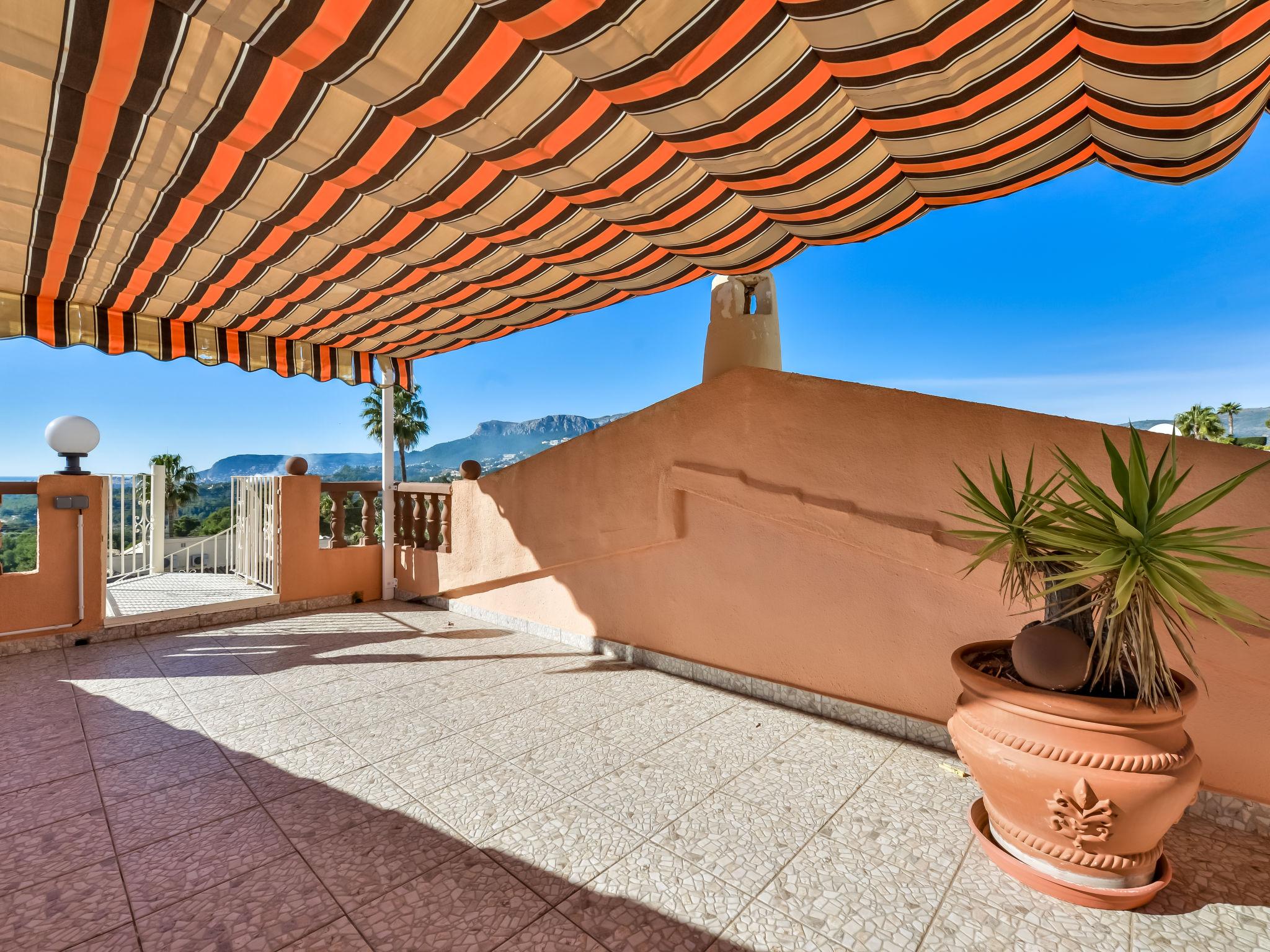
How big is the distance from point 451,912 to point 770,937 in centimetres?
116

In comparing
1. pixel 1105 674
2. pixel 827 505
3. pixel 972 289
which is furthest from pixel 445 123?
pixel 972 289

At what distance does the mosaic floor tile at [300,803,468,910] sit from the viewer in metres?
2.26

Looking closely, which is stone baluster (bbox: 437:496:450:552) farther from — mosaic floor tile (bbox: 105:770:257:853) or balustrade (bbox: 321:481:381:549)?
mosaic floor tile (bbox: 105:770:257:853)

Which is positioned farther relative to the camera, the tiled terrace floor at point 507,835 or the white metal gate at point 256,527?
the white metal gate at point 256,527

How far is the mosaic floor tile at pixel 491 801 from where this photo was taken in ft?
8.82

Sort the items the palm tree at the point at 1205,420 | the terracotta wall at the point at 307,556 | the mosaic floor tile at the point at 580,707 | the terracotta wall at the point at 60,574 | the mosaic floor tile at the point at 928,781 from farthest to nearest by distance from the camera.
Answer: the palm tree at the point at 1205,420
the terracotta wall at the point at 307,556
the terracotta wall at the point at 60,574
the mosaic floor tile at the point at 580,707
the mosaic floor tile at the point at 928,781

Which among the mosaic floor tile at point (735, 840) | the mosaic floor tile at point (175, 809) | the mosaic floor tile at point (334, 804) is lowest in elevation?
the mosaic floor tile at point (735, 840)

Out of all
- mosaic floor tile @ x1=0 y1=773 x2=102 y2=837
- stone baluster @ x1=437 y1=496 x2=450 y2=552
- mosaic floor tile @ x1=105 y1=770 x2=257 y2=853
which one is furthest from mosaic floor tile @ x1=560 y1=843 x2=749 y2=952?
stone baluster @ x1=437 y1=496 x2=450 y2=552

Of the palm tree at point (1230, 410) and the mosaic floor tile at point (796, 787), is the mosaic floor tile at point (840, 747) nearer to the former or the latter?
the mosaic floor tile at point (796, 787)

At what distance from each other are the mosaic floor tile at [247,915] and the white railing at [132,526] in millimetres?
7498

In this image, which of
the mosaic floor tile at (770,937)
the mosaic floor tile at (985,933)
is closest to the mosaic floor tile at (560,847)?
the mosaic floor tile at (770,937)

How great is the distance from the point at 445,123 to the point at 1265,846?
16.0ft

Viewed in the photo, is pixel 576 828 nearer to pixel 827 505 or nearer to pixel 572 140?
pixel 827 505

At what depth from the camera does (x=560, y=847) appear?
2518 millimetres
